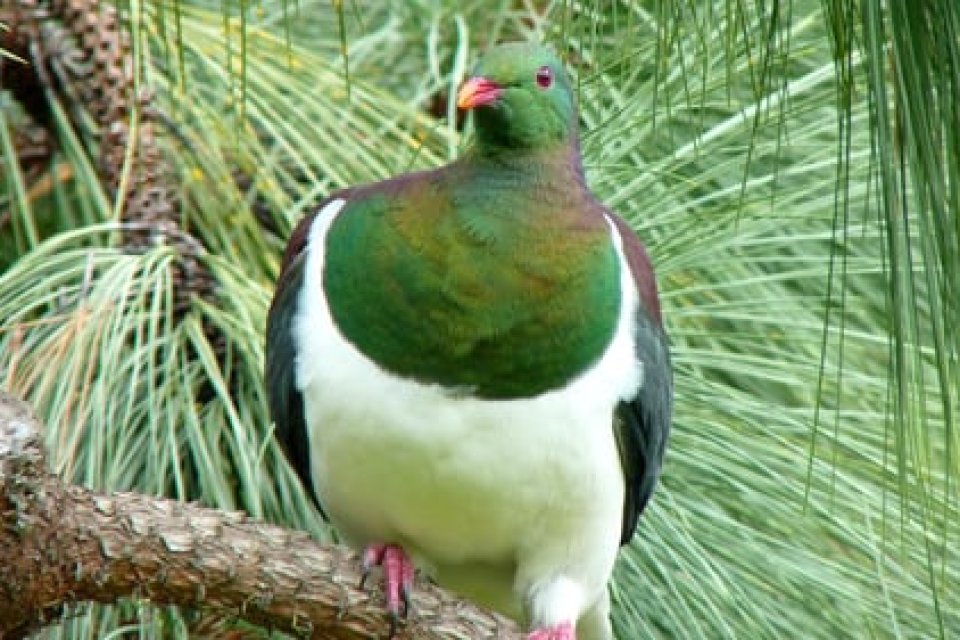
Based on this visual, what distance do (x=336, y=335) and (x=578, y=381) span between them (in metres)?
0.17

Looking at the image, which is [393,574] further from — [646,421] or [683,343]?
[683,343]

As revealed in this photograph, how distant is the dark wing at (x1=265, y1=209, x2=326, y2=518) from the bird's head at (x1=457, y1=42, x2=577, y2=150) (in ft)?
0.53

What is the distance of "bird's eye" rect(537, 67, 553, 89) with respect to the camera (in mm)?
1650

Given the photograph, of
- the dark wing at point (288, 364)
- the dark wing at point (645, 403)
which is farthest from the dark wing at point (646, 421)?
the dark wing at point (288, 364)

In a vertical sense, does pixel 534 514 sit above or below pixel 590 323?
below

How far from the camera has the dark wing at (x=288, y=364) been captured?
166cm

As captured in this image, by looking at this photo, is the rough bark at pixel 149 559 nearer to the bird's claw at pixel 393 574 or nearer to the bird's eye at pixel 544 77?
the bird's claw at pixel 393 574

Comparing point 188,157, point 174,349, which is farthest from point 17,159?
point 174,349

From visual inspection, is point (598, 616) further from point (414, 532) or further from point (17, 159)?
point (17, 159)

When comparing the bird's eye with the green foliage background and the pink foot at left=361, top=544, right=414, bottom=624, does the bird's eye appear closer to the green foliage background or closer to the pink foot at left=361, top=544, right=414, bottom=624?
the green foliage background

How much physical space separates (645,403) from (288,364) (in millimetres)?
256

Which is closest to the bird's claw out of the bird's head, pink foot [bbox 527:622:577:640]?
pink foot [bbox 527:622:577:640]

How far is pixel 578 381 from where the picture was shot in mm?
1600

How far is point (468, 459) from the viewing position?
160 cm
